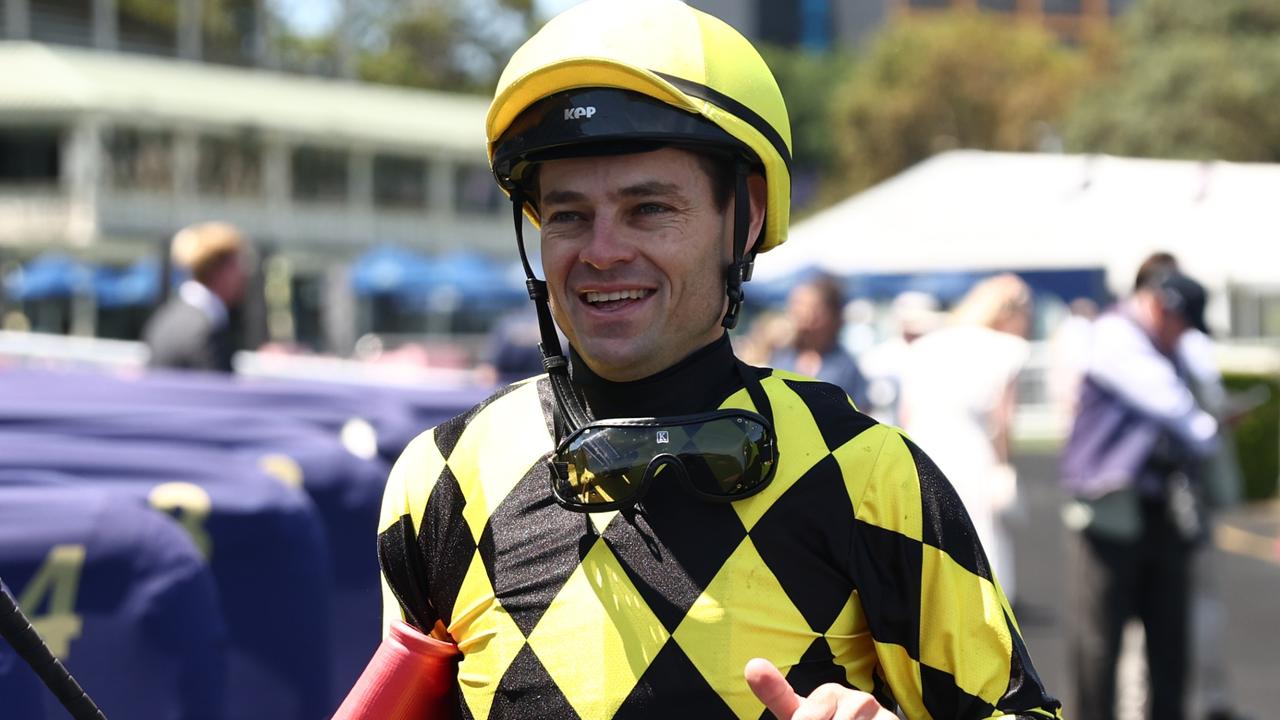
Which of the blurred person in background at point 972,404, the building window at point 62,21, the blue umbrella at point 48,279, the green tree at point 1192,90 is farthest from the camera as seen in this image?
the green tree at point 1192,90

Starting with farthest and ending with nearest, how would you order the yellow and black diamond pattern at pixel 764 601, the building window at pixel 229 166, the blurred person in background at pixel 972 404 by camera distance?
the building window at pixel 229 166 < the blurred person in background at pixel 972 404 < the yellow and black diamond pattern at pixel 764 601

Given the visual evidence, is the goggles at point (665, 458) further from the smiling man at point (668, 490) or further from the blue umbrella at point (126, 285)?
the blue umbrella at point (126, 285)

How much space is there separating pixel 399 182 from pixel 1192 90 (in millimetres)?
20983

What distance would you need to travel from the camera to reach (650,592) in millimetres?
1770

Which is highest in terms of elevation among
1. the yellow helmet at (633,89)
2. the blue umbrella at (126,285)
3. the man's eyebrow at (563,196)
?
the yellow helmet at (633,89)

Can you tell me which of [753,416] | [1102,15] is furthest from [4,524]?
[1102,15]

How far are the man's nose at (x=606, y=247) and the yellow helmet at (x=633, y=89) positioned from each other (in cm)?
9

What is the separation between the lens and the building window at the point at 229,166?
35.9m

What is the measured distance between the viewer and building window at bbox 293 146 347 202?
38.3 metres

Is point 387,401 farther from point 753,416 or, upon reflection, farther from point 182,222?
point 182,222

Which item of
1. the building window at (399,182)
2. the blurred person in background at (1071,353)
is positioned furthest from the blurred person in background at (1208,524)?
the building window at (399,182)

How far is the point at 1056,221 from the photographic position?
39.2ft

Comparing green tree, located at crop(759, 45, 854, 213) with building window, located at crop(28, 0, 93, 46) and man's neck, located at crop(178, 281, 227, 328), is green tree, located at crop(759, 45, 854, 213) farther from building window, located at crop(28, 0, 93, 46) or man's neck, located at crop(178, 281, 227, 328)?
man's neck, located at crop(178, 281, 227, 328)

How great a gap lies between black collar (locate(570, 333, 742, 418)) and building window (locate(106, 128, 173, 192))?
33594 millimetres
